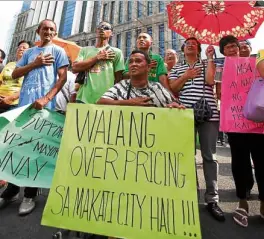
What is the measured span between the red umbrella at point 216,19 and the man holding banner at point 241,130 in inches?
28.0

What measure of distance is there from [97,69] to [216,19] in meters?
1.66

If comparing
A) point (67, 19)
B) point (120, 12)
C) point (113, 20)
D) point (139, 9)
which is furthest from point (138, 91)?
point (67, 19)

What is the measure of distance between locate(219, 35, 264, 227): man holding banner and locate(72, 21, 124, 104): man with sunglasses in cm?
107

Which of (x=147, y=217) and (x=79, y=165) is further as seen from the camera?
(x=79, y=165)

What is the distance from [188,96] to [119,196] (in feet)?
4.44

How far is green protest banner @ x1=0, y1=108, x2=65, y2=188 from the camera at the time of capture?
5.64ft

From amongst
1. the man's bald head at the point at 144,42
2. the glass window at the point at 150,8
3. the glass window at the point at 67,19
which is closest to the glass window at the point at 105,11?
the glass window at the point at 67,19

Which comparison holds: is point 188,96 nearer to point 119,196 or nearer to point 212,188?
point 212,188

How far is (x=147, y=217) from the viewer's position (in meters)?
1.26

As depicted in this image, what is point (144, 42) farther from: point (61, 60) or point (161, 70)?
point (61, 60)

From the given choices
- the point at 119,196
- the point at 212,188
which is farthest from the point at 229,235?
the point at 119,196

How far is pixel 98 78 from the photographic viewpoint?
231cm

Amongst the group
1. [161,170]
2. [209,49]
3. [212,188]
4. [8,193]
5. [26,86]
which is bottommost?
[8,193]

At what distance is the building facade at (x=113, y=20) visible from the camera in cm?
2954
